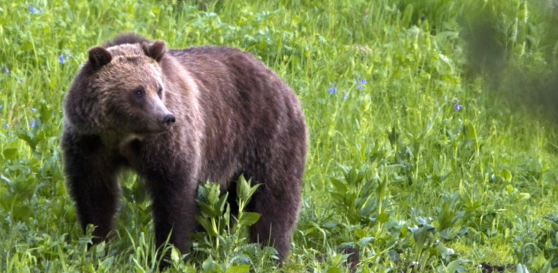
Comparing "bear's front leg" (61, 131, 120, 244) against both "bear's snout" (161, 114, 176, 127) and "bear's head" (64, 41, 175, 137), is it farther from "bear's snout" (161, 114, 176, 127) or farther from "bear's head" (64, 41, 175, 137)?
"bear's snout" (161, 114, 176, 127)

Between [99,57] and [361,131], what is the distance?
2.69m

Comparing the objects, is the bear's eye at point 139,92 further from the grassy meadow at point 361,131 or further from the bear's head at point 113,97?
the grassy meadow at point 361,131

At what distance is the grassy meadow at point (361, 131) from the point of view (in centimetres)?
233

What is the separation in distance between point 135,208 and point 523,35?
3.18m

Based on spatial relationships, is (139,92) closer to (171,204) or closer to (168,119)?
(168,119)

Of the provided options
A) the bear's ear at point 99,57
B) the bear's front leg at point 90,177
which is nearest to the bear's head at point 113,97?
the bear's ear at point 99,57

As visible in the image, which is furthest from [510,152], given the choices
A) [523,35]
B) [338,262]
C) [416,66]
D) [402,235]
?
[523,35]

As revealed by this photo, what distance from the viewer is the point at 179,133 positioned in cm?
445

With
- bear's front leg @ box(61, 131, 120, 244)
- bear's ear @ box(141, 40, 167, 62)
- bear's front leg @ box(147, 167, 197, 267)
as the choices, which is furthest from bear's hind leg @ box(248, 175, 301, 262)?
bear's ear @ box(141, 40, 167, 62)

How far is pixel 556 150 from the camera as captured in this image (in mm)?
2688

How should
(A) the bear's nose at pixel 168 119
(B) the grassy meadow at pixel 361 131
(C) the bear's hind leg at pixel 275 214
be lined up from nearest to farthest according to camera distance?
1. (B) the grassy meadow at pixel 361 131
2. (A) the bear's nose at pixel 168 119
3. (C) the bear's hind leg at pixel 275 214

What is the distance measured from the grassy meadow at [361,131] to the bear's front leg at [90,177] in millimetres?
141

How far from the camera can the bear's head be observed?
4230mm

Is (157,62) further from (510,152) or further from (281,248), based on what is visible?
(510,152)
